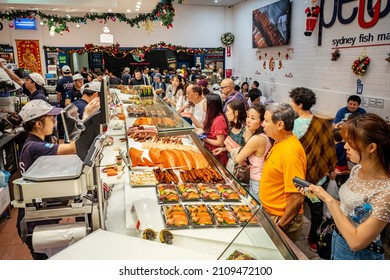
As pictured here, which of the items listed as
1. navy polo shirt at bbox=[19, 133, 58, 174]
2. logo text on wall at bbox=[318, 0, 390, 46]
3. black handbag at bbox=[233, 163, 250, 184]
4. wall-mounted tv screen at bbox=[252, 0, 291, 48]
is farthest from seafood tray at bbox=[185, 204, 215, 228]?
wall-mounted tv screen at bbox=[252, 0, 291, 48]

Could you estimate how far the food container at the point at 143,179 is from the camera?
8.45 ft

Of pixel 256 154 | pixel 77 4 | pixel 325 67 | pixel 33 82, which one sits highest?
pixel 77 4

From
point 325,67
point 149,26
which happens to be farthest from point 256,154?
point 149,26

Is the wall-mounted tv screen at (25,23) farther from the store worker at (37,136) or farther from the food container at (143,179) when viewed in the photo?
the food container at (143,179)

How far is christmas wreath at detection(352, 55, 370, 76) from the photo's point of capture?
6016mm

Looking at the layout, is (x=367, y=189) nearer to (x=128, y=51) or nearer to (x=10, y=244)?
(x=10, y=244)

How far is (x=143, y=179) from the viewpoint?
8.79 ft

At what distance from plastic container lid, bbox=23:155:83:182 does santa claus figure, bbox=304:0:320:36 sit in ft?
22.9

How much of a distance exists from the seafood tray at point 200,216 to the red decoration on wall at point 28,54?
1279cm

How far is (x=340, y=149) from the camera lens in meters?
4.08

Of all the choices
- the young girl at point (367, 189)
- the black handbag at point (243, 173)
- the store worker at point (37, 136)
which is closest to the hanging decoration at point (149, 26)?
the black handbag at point (243, 173)

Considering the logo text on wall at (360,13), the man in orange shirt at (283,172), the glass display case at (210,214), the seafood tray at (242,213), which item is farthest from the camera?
the logo text on wall at (360,13)

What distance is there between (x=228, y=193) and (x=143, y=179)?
0.74 m

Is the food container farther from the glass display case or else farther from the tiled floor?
the tiled floor
